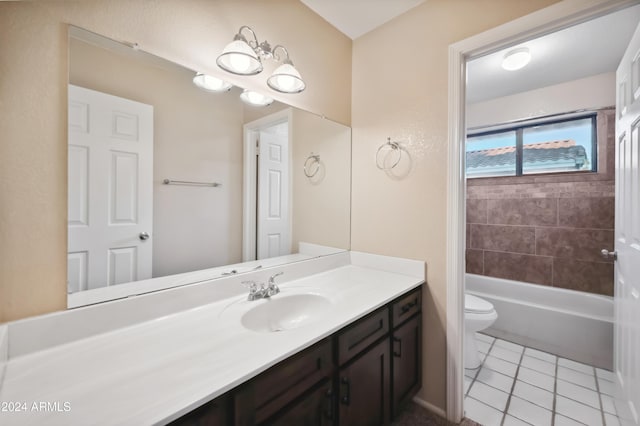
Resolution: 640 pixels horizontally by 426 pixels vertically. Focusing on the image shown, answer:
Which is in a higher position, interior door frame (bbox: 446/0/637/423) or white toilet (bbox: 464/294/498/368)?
interior door frame (bbox: 446/0/637/423)

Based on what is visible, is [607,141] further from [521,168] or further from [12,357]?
[12,357]

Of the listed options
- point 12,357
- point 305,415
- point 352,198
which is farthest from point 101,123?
point 352,198

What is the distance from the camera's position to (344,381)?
41.1 inches

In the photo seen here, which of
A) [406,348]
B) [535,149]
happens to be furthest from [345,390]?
[535,149]

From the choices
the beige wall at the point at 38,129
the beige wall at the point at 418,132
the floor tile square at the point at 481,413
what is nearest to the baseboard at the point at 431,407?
the beige wall at the point at 418,132

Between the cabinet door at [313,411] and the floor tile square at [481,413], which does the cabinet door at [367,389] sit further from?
the floor tile square at [481,413]

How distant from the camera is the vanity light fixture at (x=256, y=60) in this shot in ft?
3.82

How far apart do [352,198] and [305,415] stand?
4.47 ft

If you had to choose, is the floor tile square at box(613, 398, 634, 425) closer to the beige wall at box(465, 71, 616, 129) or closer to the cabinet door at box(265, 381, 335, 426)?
the cabinet door at box(265, 381, 335, 426)

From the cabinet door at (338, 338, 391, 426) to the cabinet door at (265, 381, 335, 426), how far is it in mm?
63

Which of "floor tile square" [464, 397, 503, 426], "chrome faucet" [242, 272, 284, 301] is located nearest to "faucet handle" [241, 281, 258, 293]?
"chrome faucet" [242, 272, 284, 301]

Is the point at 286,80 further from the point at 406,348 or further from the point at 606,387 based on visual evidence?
the point at 606,387

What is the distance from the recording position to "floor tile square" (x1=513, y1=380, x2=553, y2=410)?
1639mm

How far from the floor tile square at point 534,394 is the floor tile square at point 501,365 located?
0.13 meters
